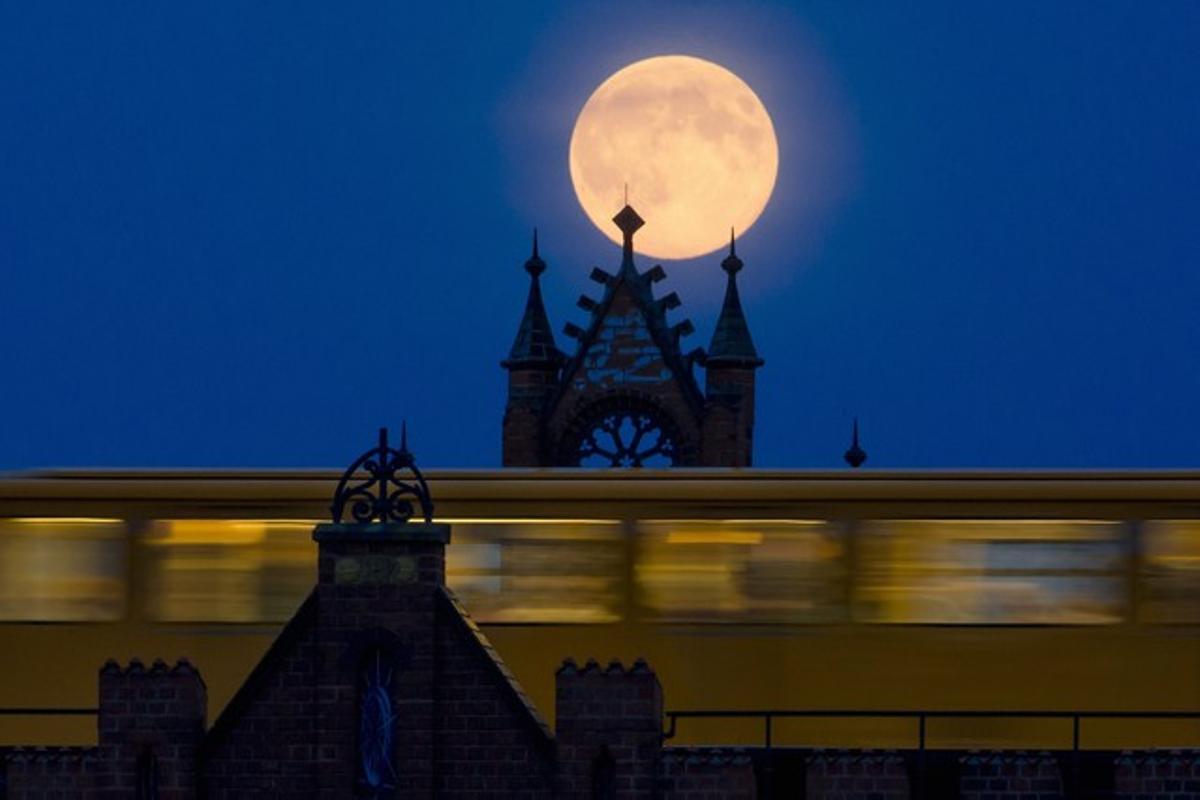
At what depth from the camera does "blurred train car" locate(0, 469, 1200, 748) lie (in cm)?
3447

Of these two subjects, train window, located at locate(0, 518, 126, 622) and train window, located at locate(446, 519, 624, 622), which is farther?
train window, located at locate(0, 518, 126, 622)

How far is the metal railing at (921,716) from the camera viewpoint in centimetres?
3294

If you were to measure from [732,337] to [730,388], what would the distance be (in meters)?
1.65

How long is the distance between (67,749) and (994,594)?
402 inches

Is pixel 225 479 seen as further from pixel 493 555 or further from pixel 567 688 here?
pixel 567 688

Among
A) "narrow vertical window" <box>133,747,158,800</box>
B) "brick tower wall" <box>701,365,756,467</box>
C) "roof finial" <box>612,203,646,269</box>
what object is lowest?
"narrow vertical window" <box>133,747,158,800</box>

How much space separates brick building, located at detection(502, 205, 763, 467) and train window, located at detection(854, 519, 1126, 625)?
25015 mm

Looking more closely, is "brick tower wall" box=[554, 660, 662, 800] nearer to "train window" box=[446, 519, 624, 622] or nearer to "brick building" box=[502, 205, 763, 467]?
"train window" box=[446, 519, 624, 622]

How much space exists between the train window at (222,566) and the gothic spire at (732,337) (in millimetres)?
27906

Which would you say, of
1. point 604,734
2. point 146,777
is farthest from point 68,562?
point 604,734

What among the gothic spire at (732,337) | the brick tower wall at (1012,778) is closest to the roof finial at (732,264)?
the gothic spire at (732,337)

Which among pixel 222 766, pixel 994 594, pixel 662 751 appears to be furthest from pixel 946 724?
pixel 222 766

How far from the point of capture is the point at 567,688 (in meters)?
31.9

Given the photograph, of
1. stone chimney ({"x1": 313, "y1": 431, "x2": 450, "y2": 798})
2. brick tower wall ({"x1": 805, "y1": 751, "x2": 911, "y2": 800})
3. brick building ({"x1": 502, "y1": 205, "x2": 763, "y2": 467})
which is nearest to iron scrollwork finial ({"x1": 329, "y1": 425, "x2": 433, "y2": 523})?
stone chimney ({"x1": 313, "y1": 431, "x2": 450, "y2": 798})
